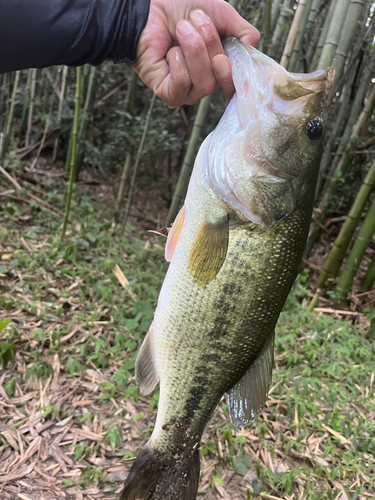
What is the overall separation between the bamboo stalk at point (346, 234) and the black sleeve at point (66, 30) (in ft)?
9.94

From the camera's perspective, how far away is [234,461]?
2.07 metres

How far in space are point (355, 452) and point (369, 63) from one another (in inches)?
180

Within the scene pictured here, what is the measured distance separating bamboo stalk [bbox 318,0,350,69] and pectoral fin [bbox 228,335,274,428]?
2.16m

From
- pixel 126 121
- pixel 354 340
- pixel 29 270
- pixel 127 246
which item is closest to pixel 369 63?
pixel 126 121

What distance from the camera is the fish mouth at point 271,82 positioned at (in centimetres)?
119

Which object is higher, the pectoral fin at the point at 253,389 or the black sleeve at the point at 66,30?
the black sleeve at the point at 66,30

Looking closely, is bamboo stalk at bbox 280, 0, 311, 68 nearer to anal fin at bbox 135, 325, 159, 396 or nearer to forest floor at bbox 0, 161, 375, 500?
anal fin at bbox 135, 325, 159, 396

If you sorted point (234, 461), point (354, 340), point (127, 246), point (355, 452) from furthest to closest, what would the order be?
1. point (127, 246)
2. point (354, 340)
3. point (355, 452)
4. point (234, 461)

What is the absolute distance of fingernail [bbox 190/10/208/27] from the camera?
122 cm

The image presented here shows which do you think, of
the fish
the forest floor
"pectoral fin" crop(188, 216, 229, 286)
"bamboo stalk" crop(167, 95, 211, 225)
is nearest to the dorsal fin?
the fish

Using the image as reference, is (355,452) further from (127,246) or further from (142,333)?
(127,246)

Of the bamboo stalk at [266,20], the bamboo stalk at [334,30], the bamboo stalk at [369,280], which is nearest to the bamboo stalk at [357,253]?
the bamboo stalk at [369,280]

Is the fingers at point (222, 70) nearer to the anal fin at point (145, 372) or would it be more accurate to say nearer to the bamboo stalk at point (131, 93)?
the anal fin at point (145, 372)

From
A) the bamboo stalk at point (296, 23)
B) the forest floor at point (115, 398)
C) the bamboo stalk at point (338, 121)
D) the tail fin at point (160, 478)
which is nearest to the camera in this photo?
the tail fin at point (160, 478)
